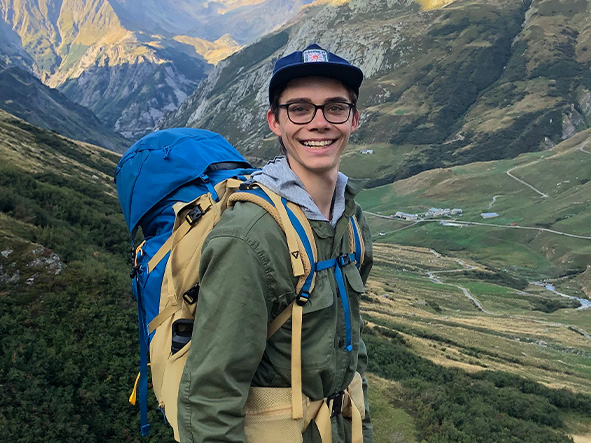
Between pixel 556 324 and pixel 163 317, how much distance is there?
5736cm

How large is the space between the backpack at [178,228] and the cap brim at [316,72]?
80 cm

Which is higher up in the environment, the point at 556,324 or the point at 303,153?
the point at 303,153

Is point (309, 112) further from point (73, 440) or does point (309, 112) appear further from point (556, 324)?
point (556, 324)

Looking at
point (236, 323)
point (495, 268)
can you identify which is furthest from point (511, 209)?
point (236, 323)

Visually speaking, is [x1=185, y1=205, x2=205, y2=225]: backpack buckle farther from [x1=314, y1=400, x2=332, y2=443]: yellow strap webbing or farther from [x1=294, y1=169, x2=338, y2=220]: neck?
[x1=314, y1=400, x2=332, y2=443]: yellow strap webbing

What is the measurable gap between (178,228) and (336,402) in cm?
181

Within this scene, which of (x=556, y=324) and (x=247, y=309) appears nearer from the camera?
(x=247, y=309)

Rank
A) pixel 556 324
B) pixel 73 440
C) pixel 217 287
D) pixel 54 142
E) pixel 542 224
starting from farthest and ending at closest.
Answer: pixel 542 224, pixel 54 142, pixel 556 324, pixel 73 440, pixel 217 287

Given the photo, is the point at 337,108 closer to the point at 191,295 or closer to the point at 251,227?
the point at 251,227

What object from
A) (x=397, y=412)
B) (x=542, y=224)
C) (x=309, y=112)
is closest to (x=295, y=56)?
(x=309, y=112)

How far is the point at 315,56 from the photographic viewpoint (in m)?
2.96

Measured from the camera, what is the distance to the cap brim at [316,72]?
2967 millimetres

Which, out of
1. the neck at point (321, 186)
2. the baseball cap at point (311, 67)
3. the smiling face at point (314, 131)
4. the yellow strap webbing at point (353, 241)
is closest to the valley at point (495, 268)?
the yellow strap webbing at point (353, 241)

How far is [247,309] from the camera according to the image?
248 cm
